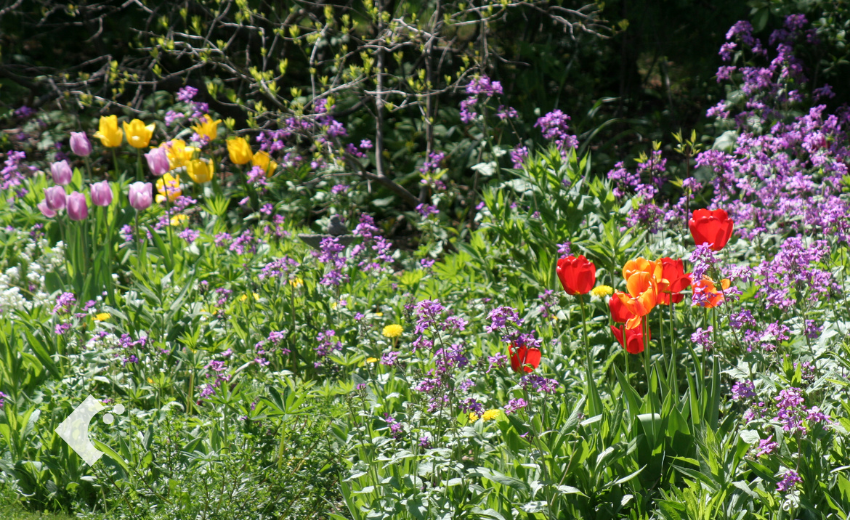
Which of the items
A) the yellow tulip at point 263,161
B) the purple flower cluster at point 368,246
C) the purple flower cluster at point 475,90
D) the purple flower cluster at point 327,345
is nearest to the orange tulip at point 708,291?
the purple flower cluster at point 327,345

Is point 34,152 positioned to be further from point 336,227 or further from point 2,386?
point 2,386

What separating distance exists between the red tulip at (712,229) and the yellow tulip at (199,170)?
3.25 m

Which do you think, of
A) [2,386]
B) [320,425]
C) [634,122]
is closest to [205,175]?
[2,386]

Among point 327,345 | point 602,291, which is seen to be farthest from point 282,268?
point 602,291

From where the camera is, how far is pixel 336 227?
4.58 meters

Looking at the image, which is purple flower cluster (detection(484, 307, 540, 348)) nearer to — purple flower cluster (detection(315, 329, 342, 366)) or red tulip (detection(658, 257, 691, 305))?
red tulip (detection(658, 257, 691, 305))

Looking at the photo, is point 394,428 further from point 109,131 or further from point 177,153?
point 109,131

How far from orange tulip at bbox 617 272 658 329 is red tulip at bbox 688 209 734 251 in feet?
0.60

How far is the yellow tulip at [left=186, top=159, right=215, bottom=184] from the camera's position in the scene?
4559 millimetres

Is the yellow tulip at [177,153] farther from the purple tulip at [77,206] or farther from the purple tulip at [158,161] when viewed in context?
the purple tulip at [77,206]

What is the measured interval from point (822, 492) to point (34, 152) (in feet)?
22.0

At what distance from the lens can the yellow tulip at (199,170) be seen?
456 cm

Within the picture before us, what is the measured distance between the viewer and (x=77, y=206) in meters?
3.46

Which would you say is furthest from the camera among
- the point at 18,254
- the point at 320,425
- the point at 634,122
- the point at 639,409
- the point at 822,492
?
the point at 634,122
